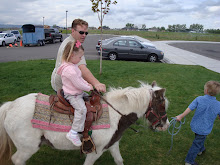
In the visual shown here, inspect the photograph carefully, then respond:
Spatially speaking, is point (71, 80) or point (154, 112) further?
point (154, 112)

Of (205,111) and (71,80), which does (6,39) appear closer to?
(71,80)

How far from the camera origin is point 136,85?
304 inches

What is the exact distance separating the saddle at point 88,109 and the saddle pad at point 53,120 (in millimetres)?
67

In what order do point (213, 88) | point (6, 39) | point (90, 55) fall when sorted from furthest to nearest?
point (6, 39), point (90, 55), point (213, 88)

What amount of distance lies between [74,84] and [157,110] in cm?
126

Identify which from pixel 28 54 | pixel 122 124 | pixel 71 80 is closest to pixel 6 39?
pixel 28 54

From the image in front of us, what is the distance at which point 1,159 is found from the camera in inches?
107

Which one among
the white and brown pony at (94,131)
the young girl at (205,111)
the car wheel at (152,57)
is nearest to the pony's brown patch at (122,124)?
the white and brown pony at (94,131)

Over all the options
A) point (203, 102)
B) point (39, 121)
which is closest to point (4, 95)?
point (39, 121)

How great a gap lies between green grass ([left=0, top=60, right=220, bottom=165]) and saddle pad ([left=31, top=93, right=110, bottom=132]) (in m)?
0.77

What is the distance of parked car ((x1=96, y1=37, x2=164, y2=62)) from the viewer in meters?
13.5

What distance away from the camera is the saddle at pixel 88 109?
246 cm

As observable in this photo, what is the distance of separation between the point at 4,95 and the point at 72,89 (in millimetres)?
5027

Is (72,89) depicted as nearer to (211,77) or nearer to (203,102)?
(203,102)
